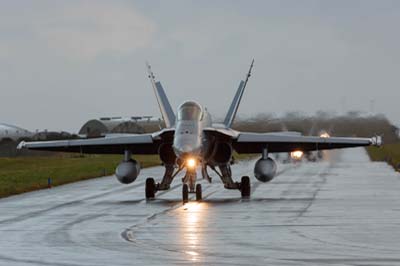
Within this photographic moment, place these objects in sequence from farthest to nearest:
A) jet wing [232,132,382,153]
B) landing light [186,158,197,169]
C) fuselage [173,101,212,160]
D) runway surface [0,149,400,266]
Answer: jet wing [232,132,382,153]
landing light [186,158,197,169]
fuselage [173,101,212,160]
runway surface [0,149,400,266]

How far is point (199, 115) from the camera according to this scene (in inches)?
1217

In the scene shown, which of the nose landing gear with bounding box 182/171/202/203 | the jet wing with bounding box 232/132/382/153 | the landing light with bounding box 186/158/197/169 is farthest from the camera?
the jet wing with bounding box 232/132/382/153

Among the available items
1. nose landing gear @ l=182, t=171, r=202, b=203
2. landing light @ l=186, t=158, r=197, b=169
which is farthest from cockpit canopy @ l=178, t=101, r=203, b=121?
nose landing gear @ l=182, t=171, r=202, b=203

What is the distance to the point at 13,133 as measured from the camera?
101000 millimetres

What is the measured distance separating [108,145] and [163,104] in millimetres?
3764

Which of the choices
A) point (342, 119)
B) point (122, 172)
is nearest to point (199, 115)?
point (122, 172)

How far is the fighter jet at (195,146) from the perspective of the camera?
30359 mm

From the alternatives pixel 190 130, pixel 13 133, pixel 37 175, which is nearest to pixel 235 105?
pixel 190 130

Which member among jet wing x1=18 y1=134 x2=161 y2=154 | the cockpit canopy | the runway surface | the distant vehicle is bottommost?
the runway surface

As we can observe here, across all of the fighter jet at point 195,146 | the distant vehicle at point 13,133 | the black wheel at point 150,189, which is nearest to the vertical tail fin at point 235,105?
the fighter jet at point 195,146

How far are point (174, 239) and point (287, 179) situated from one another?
2646 centimetres

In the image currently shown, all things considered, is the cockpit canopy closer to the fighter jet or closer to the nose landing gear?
the fighter jet

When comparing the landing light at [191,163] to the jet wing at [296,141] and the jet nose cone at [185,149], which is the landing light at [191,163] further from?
the jet wing at [296,141]

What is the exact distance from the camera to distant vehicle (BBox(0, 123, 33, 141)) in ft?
327
